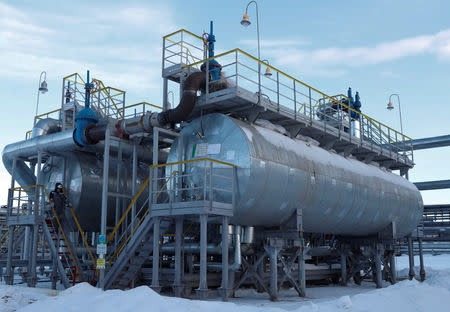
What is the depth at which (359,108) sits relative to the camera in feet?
106

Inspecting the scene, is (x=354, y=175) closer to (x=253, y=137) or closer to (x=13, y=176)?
(x=253, y=137)

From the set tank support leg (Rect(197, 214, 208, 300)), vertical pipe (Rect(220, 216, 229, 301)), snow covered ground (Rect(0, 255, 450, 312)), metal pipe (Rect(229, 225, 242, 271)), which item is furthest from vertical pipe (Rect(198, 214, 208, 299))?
snow covered ground (Rect(0, 255, 450, 312))

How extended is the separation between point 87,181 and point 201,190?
7308 millimetres

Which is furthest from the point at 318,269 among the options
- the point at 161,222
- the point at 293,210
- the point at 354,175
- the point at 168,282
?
the point at 161,222

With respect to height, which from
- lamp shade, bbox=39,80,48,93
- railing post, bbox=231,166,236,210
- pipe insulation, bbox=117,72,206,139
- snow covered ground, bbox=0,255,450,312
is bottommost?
snow covered ground, bbox=0,255,450,312

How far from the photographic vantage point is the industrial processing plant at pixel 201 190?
16547 mm

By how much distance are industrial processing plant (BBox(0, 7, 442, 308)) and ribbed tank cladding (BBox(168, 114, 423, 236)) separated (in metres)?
0.06

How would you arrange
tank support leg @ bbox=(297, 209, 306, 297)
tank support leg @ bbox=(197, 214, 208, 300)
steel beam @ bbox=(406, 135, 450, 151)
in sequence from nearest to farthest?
tank support leg @ bbox=(197, 214, 208, 300), tank support leg @ bbox=(297, 209, 306, 297), steel beam @ bbox=(406, 135, 450, 151)

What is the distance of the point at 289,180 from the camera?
17922 millimetres

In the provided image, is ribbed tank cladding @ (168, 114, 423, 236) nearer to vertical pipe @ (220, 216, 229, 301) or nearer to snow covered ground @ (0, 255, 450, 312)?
vertical pipe @ (220, 216, 229, 301)

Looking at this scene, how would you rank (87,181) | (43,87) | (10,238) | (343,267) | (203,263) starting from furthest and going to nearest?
(343,267) < (43,87) < (87,181) < (10,238) < (203,263)

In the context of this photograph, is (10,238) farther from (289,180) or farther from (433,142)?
(433,142)

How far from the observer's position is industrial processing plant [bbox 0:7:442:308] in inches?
651

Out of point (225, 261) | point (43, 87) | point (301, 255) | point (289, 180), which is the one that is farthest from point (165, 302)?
point (43, 87)
